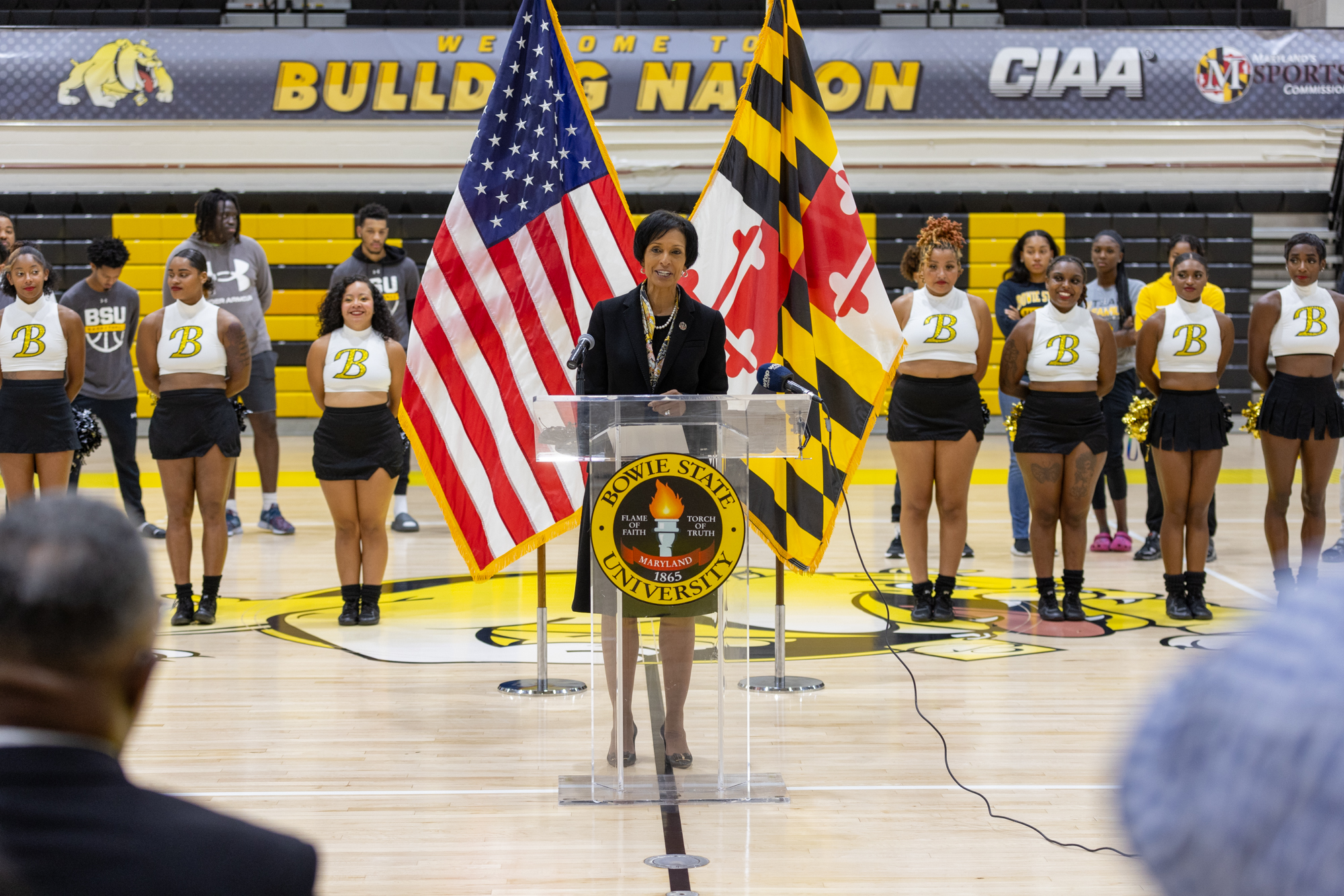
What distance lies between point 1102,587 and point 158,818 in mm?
6090

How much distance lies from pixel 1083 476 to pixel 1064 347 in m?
0.53

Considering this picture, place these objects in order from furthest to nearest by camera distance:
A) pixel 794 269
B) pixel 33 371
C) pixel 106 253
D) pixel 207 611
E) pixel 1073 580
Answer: pixel 106 253 < pixel 33 371 < pixel 207 611 < pixel 1073 580 < pixel 794 269

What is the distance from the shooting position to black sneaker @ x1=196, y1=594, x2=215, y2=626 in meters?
5.66

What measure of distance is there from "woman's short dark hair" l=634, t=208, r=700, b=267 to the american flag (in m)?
1.23

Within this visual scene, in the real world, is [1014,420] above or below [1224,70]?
below

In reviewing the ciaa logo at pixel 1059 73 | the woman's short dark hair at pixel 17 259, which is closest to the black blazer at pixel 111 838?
the woman's short dark hair at pixel 17 259

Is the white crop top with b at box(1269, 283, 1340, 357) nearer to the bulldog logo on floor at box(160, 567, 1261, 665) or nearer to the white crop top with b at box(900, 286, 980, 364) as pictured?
the bulldog logo on floor at box(160, 567, 1261, 665)

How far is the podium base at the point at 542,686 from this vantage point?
466cm

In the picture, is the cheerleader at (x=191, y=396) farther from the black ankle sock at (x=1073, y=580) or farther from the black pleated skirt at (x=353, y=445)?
the black ankle sock at (x=1073, y=580)

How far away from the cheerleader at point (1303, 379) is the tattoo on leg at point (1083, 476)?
34.8 inches

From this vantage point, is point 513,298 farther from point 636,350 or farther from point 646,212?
point 646,212

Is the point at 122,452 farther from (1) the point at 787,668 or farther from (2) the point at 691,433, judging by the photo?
(2) the point at 691,433

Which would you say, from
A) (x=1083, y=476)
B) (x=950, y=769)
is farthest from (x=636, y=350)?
(x=1083, y=476)

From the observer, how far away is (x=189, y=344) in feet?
17.9
